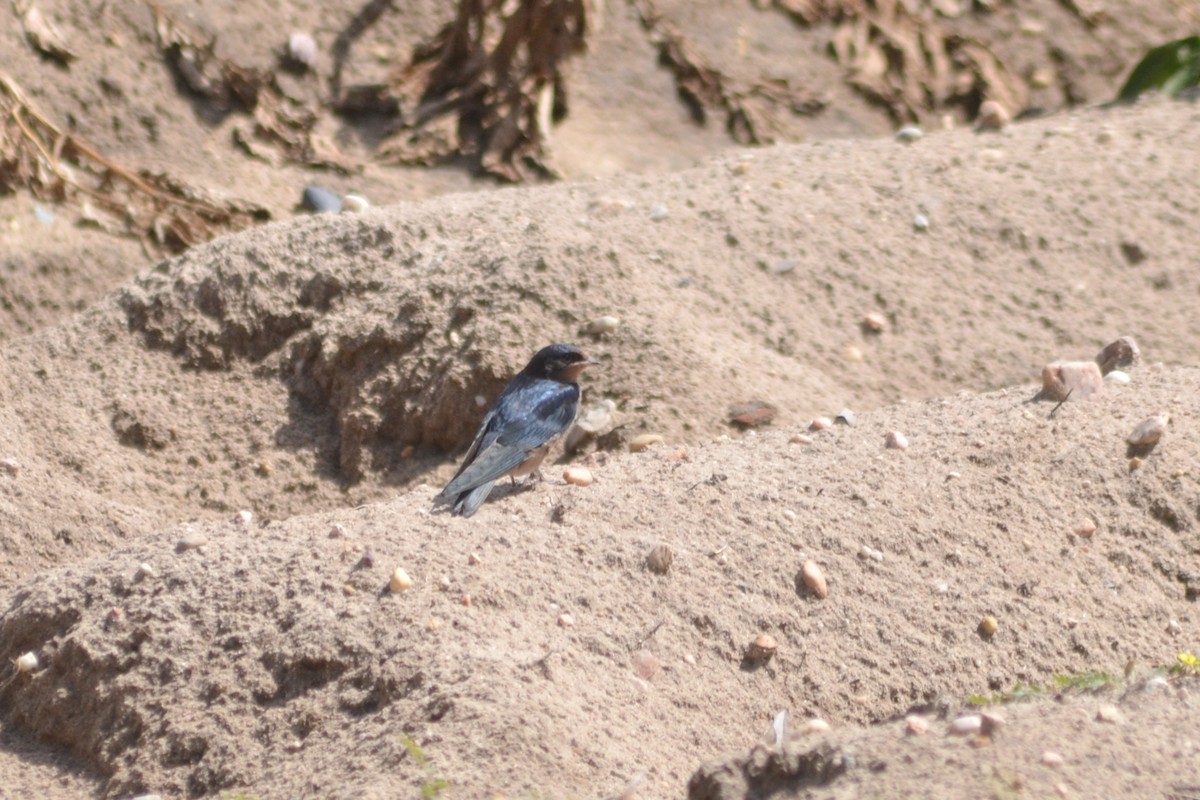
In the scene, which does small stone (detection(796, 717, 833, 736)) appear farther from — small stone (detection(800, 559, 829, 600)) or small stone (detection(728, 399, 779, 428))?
small stone (detection(728, 399, 779, 428))

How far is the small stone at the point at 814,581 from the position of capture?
4.09m

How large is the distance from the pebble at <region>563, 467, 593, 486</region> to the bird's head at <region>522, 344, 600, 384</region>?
0.51 metres

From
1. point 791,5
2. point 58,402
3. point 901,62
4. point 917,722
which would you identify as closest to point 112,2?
point 58,402

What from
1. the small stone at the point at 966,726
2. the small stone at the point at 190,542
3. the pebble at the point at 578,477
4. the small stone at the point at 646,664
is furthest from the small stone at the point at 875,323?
the small stone at the point at 966,726

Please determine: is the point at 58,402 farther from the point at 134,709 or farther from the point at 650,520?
the point at 650,520

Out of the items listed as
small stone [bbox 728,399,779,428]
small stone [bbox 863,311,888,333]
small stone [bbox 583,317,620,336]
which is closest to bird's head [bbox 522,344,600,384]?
small stone [bbox 583,317,620,336]

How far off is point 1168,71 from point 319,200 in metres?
4.67

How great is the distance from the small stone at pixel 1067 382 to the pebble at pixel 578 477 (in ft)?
5.20

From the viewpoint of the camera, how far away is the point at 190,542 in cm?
423

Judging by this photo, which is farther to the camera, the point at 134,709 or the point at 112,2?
the point at 112,2

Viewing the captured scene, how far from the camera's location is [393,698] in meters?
3.56

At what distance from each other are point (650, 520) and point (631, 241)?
213 cm

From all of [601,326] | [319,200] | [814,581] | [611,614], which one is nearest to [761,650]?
[814,581]

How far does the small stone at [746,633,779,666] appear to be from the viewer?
12.8ft
